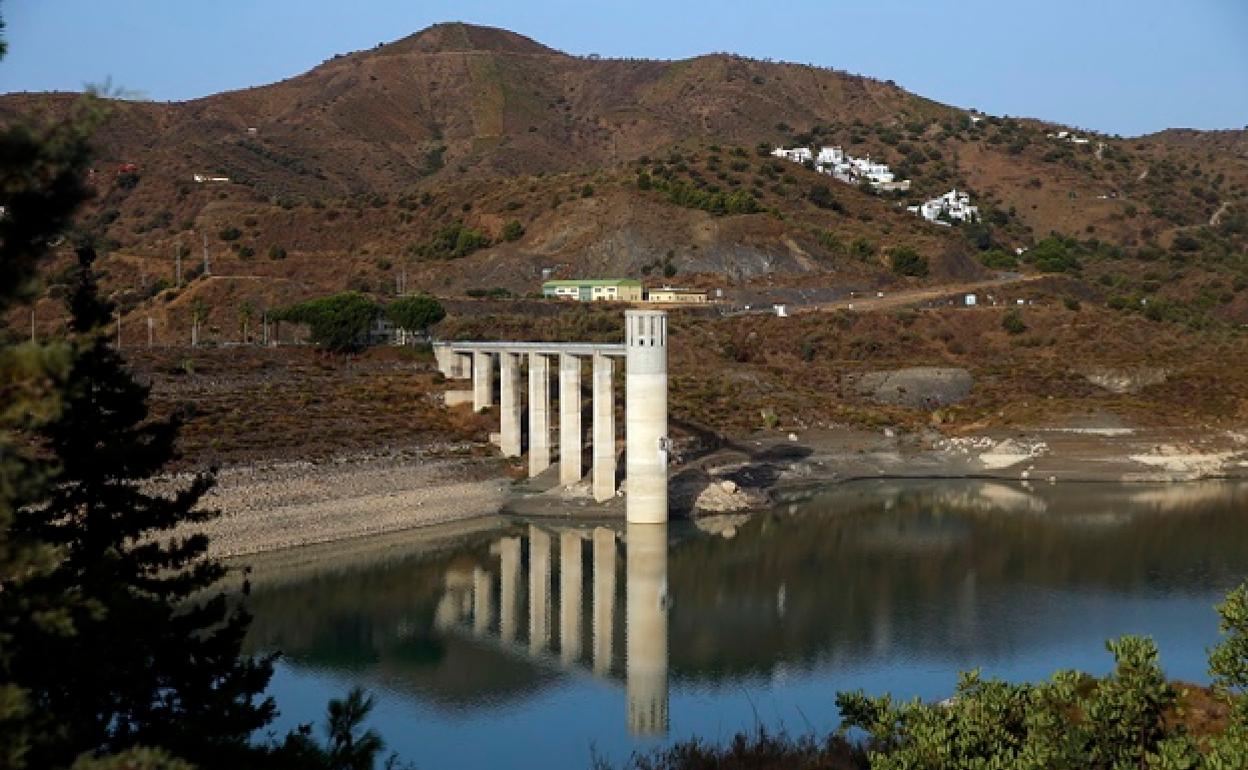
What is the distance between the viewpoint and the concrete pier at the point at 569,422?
4975cm

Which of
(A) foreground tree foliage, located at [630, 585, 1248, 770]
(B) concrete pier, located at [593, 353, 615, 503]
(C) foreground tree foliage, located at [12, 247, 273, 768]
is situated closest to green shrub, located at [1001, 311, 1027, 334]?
(B) concrete pier, located at [593, 353, 615, 503]

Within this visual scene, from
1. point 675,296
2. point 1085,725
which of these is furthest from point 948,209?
point 1085,725

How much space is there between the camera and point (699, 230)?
9625 cm

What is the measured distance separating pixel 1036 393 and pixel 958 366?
542cm

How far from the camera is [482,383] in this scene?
58.0m

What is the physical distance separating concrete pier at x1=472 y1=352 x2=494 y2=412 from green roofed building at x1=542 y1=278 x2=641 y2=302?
2674 cm

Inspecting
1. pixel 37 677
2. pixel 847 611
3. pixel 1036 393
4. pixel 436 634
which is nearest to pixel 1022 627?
pixel 847 611

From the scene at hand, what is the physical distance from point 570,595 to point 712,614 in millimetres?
4525

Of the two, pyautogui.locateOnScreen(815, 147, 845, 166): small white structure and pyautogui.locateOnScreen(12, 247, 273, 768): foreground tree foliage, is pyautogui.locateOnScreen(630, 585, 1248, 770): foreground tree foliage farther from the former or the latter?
pyautogui.locateOnScreen(815, 147, 845, 166): small white structure

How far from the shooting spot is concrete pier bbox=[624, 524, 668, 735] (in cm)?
2748

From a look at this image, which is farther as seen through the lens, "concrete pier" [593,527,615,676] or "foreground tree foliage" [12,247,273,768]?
"concrete pier" [593,527,615,676]

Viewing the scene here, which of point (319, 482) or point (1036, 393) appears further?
point (1036, 393)

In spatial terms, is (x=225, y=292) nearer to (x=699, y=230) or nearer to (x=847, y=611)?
(x=699, y=230)

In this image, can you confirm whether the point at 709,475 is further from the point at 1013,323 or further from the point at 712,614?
the point at 1013,323
